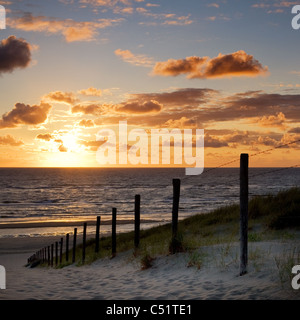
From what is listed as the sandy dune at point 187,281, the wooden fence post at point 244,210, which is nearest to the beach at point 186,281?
the sandy dune at point 187,281

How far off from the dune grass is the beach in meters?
0.63

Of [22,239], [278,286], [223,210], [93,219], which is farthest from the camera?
[93,219]

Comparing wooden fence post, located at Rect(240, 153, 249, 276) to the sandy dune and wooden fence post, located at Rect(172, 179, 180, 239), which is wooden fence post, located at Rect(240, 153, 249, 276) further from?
wooden fence post, located at Rect(172, 179, 180, 239)

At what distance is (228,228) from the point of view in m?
19.3

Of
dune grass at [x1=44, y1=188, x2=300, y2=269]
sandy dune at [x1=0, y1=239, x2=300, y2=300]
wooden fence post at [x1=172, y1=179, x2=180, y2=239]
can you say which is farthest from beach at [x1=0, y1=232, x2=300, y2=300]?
wooden fence post at [x1=172, y1=179, x2=180, y2=239]

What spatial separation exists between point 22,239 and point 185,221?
22999 mm

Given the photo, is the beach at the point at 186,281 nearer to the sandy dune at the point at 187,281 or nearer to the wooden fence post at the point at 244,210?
the sandy dune at the point at 187,281

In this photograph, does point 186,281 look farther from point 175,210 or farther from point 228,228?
point 228,228

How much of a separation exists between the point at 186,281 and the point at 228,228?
35.3 ft

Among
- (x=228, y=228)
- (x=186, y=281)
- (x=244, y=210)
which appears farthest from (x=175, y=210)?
(x=228, y=228)

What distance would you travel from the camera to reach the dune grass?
12836mm
